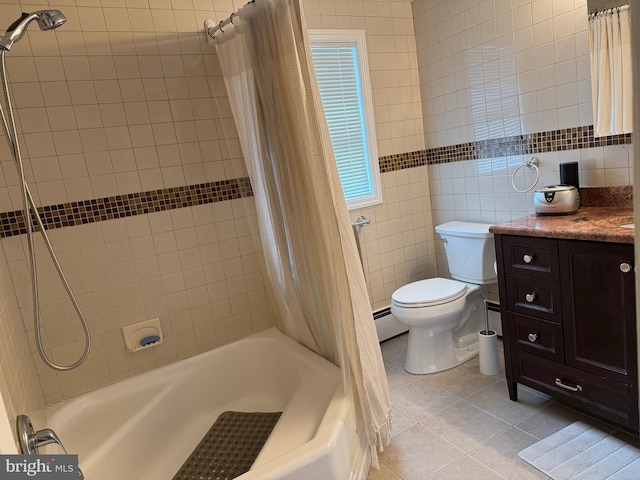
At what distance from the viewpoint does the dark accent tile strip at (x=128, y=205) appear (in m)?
1.97

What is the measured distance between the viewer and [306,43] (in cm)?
158

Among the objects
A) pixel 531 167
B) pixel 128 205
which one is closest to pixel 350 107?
pixel 531 167

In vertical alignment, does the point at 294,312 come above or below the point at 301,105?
below

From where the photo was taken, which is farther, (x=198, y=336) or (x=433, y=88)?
(x=433, y=88)

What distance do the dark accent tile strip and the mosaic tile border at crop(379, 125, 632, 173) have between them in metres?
1.18

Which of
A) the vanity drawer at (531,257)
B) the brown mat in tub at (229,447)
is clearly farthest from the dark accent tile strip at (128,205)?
the vanity drawer at (531,257)

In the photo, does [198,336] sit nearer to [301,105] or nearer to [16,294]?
[16,294]

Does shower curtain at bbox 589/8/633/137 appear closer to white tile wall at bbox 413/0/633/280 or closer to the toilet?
white tile wall at bbox 413/0/633/280

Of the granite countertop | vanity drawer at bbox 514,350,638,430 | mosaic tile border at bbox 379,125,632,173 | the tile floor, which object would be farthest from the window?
vanity drawer at bbox 514,350,638,430

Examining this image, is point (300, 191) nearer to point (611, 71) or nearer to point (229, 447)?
point (229, 447)

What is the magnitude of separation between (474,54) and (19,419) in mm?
2869

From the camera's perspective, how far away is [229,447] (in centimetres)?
201

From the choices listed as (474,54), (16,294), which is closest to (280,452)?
(16,294)

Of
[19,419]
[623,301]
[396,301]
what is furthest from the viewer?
[396,301]
